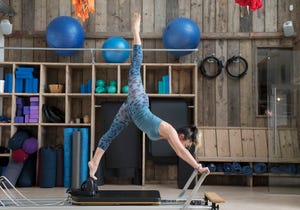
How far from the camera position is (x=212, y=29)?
7.30m

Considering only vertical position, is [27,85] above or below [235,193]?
above

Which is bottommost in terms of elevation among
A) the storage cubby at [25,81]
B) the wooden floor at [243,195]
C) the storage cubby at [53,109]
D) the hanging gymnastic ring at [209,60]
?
the wooden floor at [243,195]

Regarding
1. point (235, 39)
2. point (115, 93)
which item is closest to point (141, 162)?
point (115, 93)

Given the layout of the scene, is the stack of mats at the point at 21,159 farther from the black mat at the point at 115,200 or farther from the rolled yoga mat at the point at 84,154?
the black mat at the point at 115,200

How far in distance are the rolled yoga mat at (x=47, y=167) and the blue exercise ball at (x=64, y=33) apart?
1.74 metres

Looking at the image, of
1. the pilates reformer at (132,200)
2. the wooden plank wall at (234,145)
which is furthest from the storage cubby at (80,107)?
the pilates reformer at (132,200)

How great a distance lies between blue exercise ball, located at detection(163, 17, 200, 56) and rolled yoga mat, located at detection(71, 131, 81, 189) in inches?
83.1

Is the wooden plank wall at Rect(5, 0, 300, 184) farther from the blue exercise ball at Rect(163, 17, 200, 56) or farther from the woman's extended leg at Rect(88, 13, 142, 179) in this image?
the woman's extended leg at Rect(88, 13, 142, 179)

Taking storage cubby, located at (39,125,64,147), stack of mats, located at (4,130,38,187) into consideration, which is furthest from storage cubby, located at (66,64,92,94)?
stack of mats, located at (4,130,38,187)

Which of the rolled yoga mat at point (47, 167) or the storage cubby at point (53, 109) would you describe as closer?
the rolled yoga mat at point (47, 167)

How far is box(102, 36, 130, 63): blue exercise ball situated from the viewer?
6676 mm

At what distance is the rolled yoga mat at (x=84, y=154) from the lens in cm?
655

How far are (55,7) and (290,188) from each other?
501cm

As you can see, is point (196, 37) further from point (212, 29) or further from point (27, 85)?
point (27, 85)
